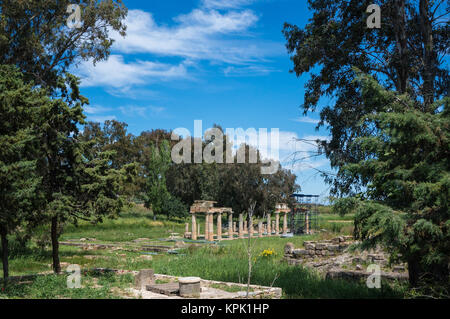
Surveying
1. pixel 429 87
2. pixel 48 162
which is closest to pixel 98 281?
pixel 48 162

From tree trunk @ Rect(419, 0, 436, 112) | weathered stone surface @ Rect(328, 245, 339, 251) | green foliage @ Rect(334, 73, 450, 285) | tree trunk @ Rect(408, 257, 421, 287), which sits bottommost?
weathered stone surface @ Rect(328, 245, 339, 251)

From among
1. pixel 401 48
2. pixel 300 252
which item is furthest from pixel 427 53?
pixel 300 252

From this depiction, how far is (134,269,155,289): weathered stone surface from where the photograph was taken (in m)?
12.0

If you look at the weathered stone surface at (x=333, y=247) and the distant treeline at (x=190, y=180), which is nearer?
the weathered stone surface at (x=333, y=247)

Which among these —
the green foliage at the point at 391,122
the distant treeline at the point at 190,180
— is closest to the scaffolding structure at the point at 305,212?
the distant treeline at the point at 190,180

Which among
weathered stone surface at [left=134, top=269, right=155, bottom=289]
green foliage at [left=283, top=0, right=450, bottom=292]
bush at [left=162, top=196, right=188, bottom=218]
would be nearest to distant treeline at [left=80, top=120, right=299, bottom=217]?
bush at [left=162, top=196, right=188, bottom=218]

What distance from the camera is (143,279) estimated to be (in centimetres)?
1211

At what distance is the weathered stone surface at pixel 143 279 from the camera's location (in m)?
12.0

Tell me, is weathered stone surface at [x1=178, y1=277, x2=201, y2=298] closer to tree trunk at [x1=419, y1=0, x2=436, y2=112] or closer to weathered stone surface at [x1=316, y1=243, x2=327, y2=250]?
tree trunk at [x1=419, y1=0, x2=436, y2=112]

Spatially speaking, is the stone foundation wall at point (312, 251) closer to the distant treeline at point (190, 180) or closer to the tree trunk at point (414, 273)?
the tree trunk at point (414, 273)

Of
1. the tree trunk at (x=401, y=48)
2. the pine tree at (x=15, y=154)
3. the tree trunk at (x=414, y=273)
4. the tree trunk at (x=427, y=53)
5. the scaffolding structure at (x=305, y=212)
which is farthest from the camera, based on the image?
the scaffolding structure at (x=305, y=212)

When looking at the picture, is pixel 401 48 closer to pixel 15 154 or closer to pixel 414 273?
pixel 414 273

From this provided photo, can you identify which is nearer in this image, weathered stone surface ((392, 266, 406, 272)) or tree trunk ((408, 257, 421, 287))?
tree trunk ((408, 257, 421, 287))

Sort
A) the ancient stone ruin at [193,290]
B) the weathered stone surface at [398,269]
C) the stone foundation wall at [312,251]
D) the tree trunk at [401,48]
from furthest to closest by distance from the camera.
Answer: the stone foundation wall at [312,251] → the weathered stone surface at [398,269] → the tree trunk at [401,48] → the ancient stone ruin at [193,290]
